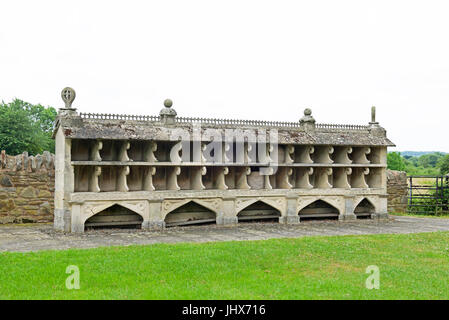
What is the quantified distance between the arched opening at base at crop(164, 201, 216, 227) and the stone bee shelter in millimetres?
41

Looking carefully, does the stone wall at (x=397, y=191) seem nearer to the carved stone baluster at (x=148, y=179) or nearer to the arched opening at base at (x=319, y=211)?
the arched opening at base at (x=319, y=211)

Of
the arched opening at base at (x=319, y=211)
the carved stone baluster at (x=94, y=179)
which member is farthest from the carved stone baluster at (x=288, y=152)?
Result: the carved stone baluster at (x=94, y=179)

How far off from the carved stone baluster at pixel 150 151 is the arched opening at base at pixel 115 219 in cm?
210

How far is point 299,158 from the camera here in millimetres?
22406

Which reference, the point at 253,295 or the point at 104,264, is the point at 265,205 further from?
the point at 253,295

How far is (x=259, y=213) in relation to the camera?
21797 millimetres

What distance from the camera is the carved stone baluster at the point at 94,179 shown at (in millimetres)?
17984

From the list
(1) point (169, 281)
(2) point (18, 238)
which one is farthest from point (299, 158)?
(1) point (169, 281)

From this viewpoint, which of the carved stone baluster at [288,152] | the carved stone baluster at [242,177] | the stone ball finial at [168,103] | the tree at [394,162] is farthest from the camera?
the tree at [394,162]

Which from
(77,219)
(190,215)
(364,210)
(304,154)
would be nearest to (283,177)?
(304,154)

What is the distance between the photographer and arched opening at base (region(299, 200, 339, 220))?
2242 centimetres

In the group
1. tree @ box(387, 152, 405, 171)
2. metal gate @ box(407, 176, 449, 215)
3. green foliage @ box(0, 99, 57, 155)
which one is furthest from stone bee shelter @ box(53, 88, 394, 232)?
tree @ box(387, 152, 405, 171)

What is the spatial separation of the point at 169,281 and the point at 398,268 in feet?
17.4

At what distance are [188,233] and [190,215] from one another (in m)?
2.54
